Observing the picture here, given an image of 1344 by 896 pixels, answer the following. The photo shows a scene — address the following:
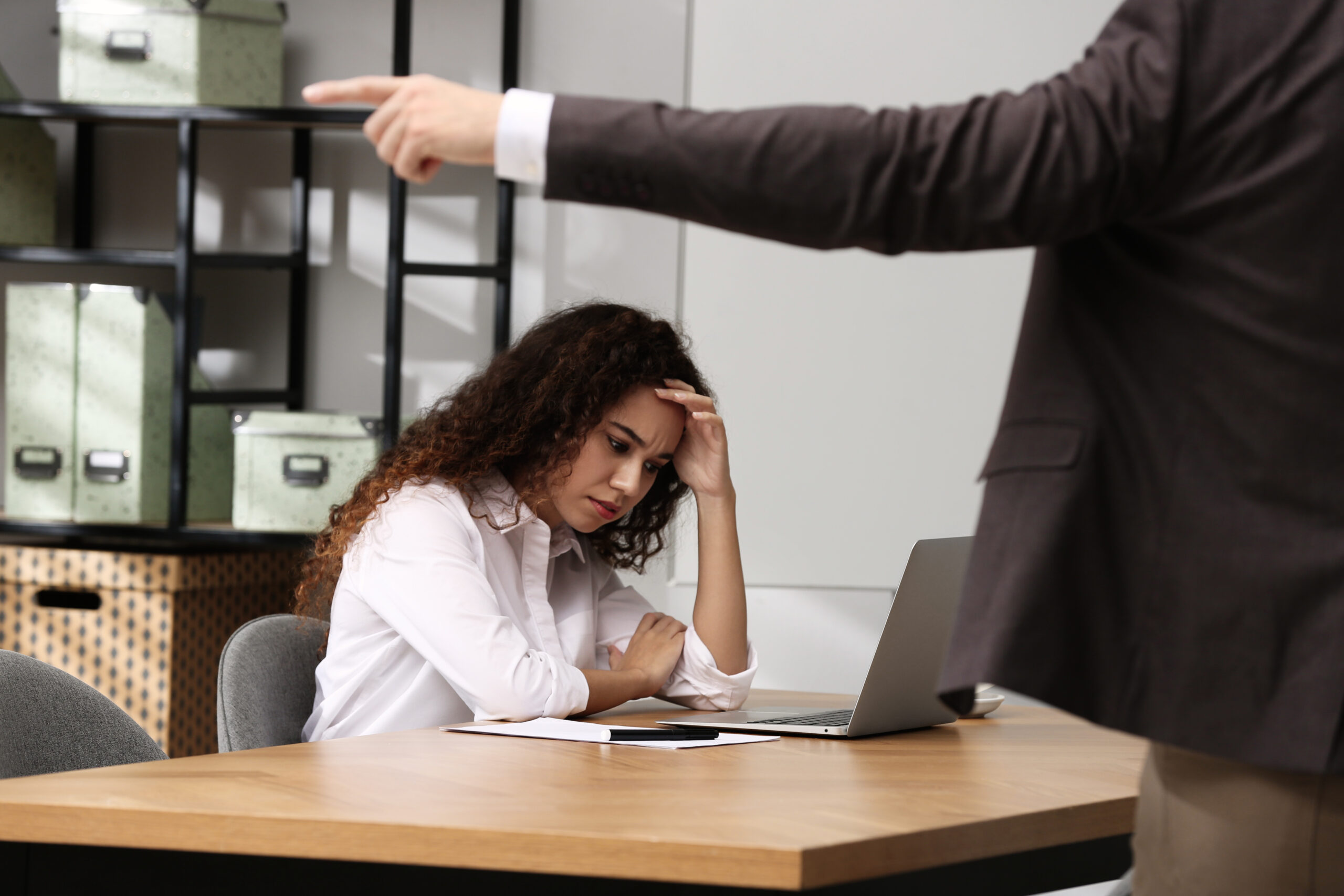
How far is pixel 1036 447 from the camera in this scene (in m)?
0.73

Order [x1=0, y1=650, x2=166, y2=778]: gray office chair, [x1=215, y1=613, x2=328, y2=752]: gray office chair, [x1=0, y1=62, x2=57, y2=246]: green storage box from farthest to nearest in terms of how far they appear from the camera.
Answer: [x1=0, y1=62, x2=57, y2=246]: green storage box < [x1=215, y1=613, x2=328, y2=752]: gray office chair < [x1=0, y1=650, x2=166, y2=778]: gray office chair

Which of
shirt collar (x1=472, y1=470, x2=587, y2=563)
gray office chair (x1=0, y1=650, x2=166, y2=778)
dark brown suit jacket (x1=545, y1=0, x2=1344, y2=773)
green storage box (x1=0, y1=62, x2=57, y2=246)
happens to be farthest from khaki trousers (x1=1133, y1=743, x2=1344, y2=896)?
green storage box (x1=0, y1=62, x2=57, y2=246)

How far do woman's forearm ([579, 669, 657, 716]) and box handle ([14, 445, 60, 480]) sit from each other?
1.53 metres

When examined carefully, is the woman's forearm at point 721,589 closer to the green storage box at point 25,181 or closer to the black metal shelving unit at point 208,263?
the black metal shelving unit at point 208,263

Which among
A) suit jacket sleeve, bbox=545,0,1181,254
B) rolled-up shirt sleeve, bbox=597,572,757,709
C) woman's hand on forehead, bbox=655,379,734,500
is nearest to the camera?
suit jacket sleeve, bbox=545,0,1181,254

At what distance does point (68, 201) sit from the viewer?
315 cm

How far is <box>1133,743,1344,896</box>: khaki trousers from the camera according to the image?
69 centimetres

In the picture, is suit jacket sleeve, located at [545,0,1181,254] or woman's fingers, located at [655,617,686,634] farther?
woman's fingers, located at [655,617,686,634]

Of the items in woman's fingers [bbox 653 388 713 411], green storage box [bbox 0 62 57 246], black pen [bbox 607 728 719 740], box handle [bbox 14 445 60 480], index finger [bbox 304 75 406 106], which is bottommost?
black pen [bbox 607 728 719 740]

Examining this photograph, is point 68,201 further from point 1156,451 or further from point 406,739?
point 1156,451

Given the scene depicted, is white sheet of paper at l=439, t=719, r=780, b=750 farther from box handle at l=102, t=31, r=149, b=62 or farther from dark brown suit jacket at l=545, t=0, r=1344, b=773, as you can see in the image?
box handle at l=102, t=31, r=149, b=62

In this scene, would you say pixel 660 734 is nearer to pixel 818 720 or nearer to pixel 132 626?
pixel 818 720

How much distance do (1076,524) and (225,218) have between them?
9.14 ft

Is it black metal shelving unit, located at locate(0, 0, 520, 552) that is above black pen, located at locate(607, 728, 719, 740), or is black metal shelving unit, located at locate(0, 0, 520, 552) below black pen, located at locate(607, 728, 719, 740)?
above
